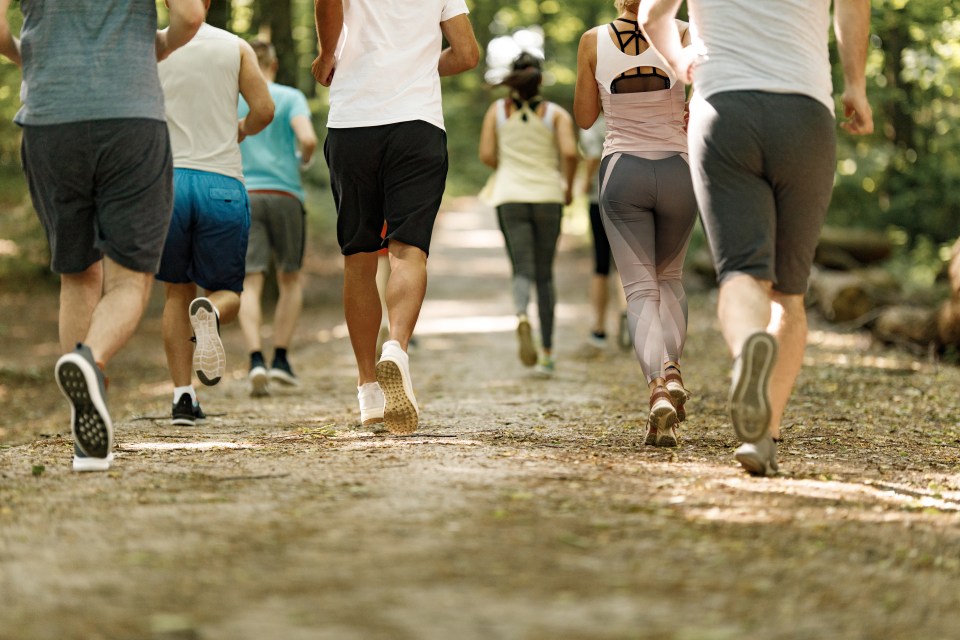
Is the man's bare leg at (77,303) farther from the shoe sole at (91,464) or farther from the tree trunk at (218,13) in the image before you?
the tree trunk at (218,13)

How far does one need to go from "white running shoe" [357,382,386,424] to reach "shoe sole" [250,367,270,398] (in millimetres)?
2682

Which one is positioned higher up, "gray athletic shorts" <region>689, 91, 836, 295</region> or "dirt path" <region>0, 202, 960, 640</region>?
"gray athletic shorts" <region>689, 91, 836, 295</region>

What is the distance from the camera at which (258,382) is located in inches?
328

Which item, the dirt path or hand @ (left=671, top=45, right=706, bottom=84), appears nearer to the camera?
the dirt path

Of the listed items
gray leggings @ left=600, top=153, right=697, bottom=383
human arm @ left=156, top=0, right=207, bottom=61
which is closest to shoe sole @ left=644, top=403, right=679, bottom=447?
gray leggings @ left=600, top=153, right=697, bottom=383

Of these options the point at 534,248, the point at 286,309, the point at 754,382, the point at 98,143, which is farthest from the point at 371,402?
the point at 534,248

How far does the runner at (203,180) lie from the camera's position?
257 inches

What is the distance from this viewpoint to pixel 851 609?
2.84 meters

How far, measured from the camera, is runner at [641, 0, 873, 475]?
14.2 feet

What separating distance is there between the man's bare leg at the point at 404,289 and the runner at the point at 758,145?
1.55m

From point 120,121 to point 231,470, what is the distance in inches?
57.4

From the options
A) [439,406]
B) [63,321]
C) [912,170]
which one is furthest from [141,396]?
[912,170]

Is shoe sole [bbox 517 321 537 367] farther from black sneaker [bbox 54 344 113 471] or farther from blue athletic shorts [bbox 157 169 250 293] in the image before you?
black sneaker [bbox 54 344 113 471]

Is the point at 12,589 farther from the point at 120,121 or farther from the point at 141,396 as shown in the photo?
the point at 141,396
